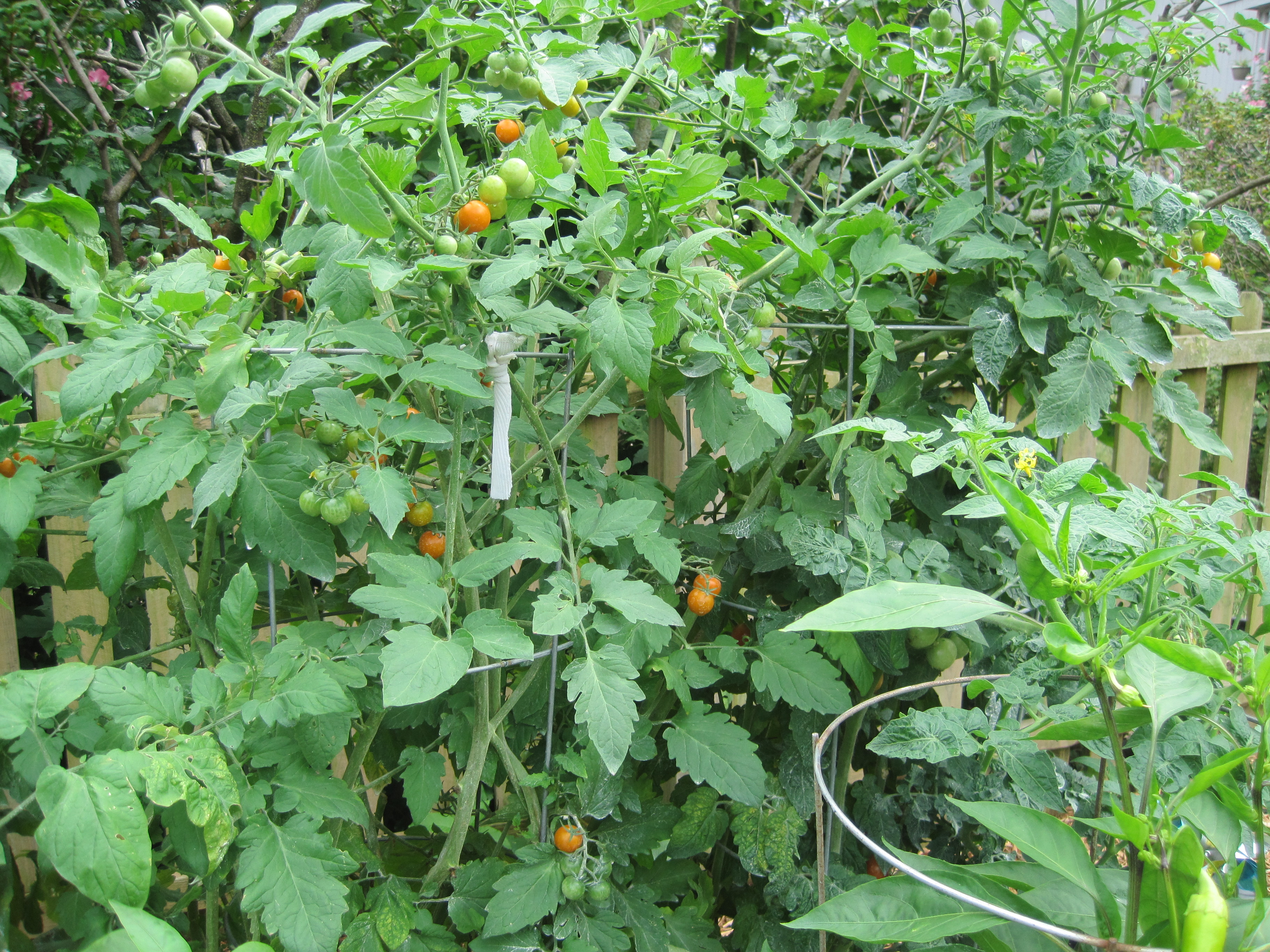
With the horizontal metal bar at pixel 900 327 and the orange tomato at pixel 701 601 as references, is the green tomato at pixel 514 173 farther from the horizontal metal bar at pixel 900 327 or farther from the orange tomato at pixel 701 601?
the orange tomato at pixel 701 601

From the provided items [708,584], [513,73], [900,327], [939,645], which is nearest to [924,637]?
[939,645]

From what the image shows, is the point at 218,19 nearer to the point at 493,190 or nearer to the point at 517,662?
the point at 493,190

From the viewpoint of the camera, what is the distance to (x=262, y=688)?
1053 mm

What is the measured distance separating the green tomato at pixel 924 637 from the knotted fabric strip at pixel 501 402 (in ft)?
2.18

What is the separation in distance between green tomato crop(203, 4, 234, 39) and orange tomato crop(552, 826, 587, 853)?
110 cm

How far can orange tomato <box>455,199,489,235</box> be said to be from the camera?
1.02 m

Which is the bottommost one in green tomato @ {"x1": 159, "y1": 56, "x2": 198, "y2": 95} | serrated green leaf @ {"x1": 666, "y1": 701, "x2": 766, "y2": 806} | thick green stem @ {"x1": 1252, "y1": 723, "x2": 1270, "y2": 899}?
serrated green leaf @ {"x1": 666, "y1": 701, "x2": 766, "y2": 806}

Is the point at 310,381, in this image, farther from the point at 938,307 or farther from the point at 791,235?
the point at 938,307

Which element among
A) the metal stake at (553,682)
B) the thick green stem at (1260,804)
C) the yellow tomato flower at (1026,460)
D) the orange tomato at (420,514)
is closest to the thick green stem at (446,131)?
the metal stake at (553,682)

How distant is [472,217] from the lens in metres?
1.02

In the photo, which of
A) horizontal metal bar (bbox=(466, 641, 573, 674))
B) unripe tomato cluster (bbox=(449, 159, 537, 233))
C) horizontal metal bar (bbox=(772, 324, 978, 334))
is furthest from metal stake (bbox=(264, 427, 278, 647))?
horizontal metal bar (bbox=(772, 324, 978, 334))

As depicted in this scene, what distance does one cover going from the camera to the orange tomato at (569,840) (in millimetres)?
1289

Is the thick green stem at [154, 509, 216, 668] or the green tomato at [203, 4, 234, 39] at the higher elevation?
the green tomato at [203, 4, 234, 39]

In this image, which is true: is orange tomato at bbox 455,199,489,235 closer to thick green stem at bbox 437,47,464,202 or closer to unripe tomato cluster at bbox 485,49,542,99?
thick green stem at bbox 437,47,464,202
